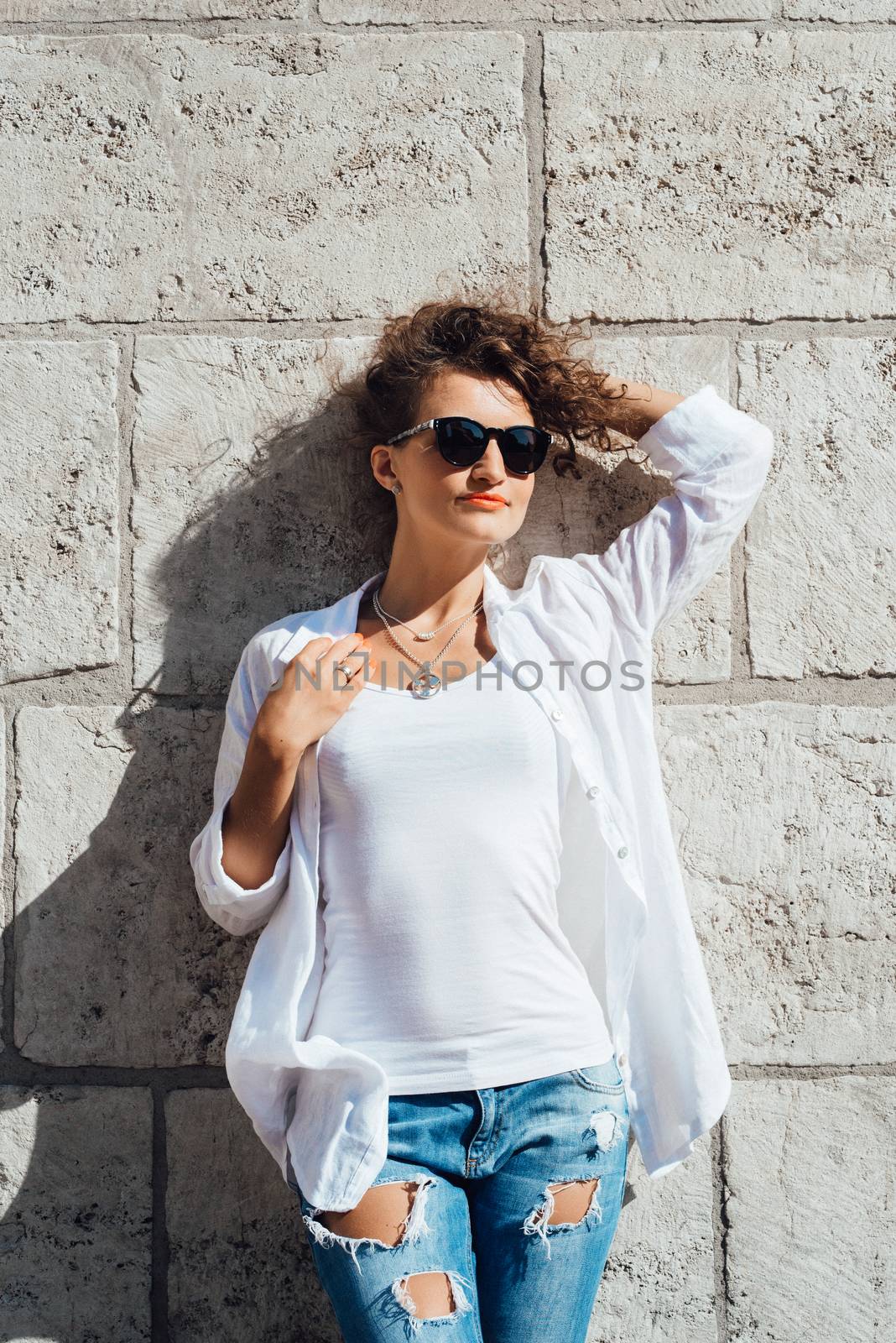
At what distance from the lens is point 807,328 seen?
2514 mm

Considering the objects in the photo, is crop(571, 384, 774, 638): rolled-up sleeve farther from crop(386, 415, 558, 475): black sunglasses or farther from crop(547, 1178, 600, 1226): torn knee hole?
crop(547, 1178, 600, 1226): torn knee hole

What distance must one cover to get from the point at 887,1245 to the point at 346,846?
1.61 m

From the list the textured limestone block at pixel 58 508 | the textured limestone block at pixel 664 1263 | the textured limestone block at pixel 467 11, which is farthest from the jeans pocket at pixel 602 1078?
the textured limestone block at pixel 467 11

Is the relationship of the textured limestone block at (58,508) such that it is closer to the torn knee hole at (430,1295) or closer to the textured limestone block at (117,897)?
the textured limestone block at (117,897)

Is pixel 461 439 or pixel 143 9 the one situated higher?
pixel 143 9

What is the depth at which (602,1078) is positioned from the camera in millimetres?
1889

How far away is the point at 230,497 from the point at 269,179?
79cm

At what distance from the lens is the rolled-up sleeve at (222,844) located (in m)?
2.00

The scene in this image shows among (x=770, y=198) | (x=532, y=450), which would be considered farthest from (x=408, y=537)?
(x=770, y=198)

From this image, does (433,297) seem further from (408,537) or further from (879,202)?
(879,202)

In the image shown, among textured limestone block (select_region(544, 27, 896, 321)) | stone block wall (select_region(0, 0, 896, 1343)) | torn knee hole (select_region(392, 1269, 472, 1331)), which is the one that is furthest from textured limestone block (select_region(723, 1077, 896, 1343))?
textured limestone block (select_region(544, 27, 896, 321))

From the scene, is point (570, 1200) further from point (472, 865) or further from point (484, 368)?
point (484, 368)

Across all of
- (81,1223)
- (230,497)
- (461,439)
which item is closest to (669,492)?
(461,439)

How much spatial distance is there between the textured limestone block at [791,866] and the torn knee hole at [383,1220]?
37.2 inches
